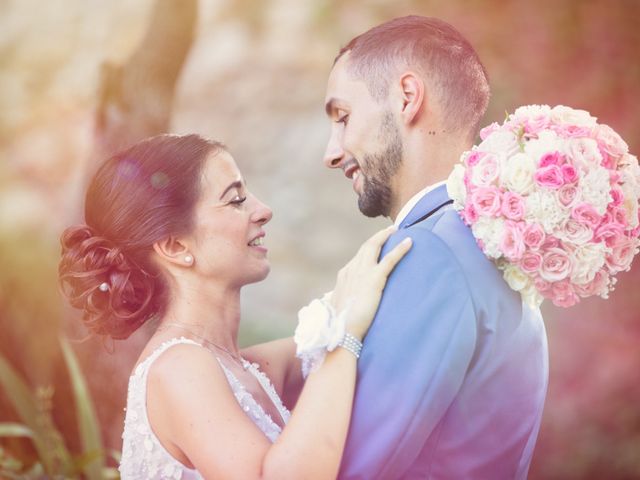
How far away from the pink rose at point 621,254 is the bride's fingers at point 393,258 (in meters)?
0.44

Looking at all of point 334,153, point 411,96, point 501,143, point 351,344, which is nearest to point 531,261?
point 501,143

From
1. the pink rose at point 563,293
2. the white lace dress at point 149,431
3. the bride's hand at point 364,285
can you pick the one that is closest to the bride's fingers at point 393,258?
the bride's hand at point 364,285

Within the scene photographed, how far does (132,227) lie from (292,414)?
0.83 meters

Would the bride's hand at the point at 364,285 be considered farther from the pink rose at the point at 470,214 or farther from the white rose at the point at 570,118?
the white rose at the point at 570,118

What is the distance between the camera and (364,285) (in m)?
1.81

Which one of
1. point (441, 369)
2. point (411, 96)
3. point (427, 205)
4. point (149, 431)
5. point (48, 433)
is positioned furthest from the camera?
point (48, 433)

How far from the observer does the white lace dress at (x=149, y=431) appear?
85.9 inches

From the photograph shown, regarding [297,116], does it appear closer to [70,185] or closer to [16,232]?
[70,185]

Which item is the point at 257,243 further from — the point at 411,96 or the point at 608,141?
the point at 608,141

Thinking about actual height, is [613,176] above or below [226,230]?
above

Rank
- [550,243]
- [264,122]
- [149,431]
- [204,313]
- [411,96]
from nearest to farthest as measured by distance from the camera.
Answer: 1. [550,243]
2. [411,96]
3. [149,431]
4. [204,313]
5. [264,122]

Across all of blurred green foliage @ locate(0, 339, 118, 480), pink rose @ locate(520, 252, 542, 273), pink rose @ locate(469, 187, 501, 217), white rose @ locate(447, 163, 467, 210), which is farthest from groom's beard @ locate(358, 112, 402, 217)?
blurred green foliage @ locate(0, 339, 118, 480)

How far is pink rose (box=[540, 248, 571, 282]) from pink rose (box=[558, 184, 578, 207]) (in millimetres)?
100

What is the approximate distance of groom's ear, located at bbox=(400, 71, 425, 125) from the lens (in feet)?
6.75
